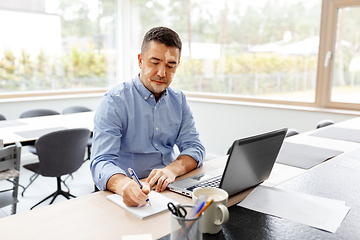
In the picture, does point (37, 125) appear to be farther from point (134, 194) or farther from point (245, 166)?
point (245, 166)

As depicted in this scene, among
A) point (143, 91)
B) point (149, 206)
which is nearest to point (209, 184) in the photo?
point (149, 206)

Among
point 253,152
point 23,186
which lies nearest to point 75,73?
point 23,186

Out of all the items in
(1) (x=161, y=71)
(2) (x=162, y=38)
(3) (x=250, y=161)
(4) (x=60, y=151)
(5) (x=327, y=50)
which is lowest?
(4) (x=60, y=151)

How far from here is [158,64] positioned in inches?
59.1

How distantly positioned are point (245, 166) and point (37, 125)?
8.65 ft

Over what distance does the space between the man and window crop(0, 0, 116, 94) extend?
376cm

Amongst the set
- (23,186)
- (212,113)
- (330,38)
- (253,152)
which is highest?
(330,38)

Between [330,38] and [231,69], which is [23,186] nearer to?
[231,69]

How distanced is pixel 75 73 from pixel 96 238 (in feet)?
15.8

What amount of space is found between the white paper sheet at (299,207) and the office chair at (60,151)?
1.89m

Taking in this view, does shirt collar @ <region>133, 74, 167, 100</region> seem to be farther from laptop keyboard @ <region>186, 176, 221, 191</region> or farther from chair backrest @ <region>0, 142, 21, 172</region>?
chair backrest @ <region>0, 142, 21, 172</region>

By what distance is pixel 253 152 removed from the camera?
115 centimetres

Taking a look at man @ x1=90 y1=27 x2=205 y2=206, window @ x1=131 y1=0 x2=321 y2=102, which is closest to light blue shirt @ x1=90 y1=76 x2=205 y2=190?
man @ x1=90 y1=27 x2=205 y2=206

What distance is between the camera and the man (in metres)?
1.44
